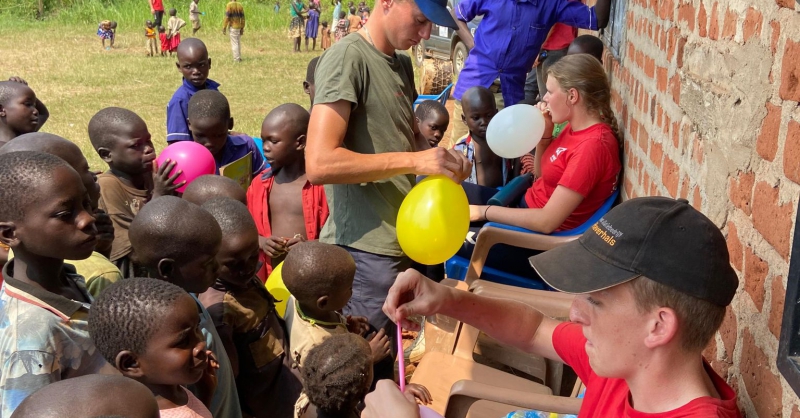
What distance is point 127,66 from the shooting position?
1631 centimetres

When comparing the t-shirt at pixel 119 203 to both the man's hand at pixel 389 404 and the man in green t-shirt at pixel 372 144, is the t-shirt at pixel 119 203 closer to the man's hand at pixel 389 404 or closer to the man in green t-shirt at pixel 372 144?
the man in green t-shirt at pixel 372 144

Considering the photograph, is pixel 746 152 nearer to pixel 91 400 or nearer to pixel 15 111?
pixel 91 400

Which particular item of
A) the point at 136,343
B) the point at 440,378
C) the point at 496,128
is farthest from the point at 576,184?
the point at 136,343

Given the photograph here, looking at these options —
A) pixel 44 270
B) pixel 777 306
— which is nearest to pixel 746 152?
pixel 777 306

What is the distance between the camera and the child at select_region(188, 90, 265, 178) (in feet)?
15.1

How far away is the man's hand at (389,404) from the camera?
1.79 meters

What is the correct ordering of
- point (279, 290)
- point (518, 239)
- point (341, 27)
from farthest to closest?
point (341, 27), point (518, 239), point (279, 290)

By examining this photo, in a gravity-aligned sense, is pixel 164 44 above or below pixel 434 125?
below

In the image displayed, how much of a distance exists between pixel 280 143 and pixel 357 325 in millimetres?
1351

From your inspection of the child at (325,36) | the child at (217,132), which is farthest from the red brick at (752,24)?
the child at (325,36)

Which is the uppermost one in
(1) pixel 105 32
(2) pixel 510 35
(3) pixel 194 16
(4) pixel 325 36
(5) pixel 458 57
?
(2) pixel 510 35

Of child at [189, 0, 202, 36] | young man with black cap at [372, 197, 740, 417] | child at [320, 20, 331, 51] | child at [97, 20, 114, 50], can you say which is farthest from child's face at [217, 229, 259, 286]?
child at [189, 0, 202, 36]

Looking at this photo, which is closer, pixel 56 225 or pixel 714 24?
pixel 714 24

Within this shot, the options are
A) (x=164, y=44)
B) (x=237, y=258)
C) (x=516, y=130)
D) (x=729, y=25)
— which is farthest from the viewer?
(x=164, y=44)
